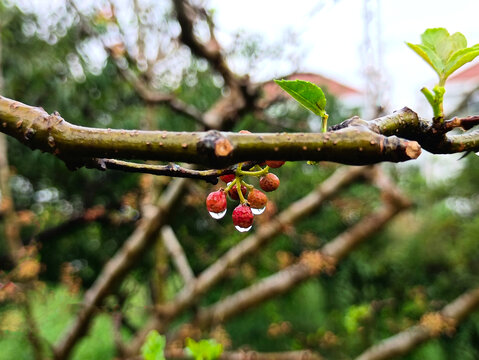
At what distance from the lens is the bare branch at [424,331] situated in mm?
3064

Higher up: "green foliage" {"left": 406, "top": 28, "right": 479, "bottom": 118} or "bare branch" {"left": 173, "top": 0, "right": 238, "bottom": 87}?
"bare branch" {"left": 173, "top": 0, "right": 238, "bottom": 87}

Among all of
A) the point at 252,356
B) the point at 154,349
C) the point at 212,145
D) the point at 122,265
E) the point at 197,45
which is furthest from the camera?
the point at 252,356

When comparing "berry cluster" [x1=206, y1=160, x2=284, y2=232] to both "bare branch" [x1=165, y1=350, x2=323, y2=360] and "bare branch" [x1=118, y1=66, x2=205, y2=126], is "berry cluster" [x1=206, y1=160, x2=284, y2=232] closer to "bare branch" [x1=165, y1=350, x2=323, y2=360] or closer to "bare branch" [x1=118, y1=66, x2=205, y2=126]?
"bare branch" [x1=118, y1=66, x2=205, y2=126]

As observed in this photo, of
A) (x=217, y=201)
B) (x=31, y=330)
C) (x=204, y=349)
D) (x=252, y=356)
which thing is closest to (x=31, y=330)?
(x=31, y=330)

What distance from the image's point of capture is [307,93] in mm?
462

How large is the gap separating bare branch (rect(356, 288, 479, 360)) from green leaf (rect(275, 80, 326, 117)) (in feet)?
9.89

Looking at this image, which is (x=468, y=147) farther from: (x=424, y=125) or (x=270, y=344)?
(x=270, y=344)

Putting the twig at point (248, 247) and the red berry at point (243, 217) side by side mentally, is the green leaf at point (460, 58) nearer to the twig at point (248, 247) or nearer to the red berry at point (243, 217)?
the red berry at point (243, 217)

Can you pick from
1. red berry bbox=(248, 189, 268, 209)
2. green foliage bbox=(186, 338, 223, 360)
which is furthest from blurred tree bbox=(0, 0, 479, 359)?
red berry bbox=(248, 189, 268, 209)

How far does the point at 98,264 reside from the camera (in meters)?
4.16

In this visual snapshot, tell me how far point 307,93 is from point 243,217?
0.16m

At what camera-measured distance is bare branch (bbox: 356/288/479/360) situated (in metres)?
3.06

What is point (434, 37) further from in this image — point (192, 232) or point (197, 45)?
point (192, 232)

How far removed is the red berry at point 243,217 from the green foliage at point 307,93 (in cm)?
13
